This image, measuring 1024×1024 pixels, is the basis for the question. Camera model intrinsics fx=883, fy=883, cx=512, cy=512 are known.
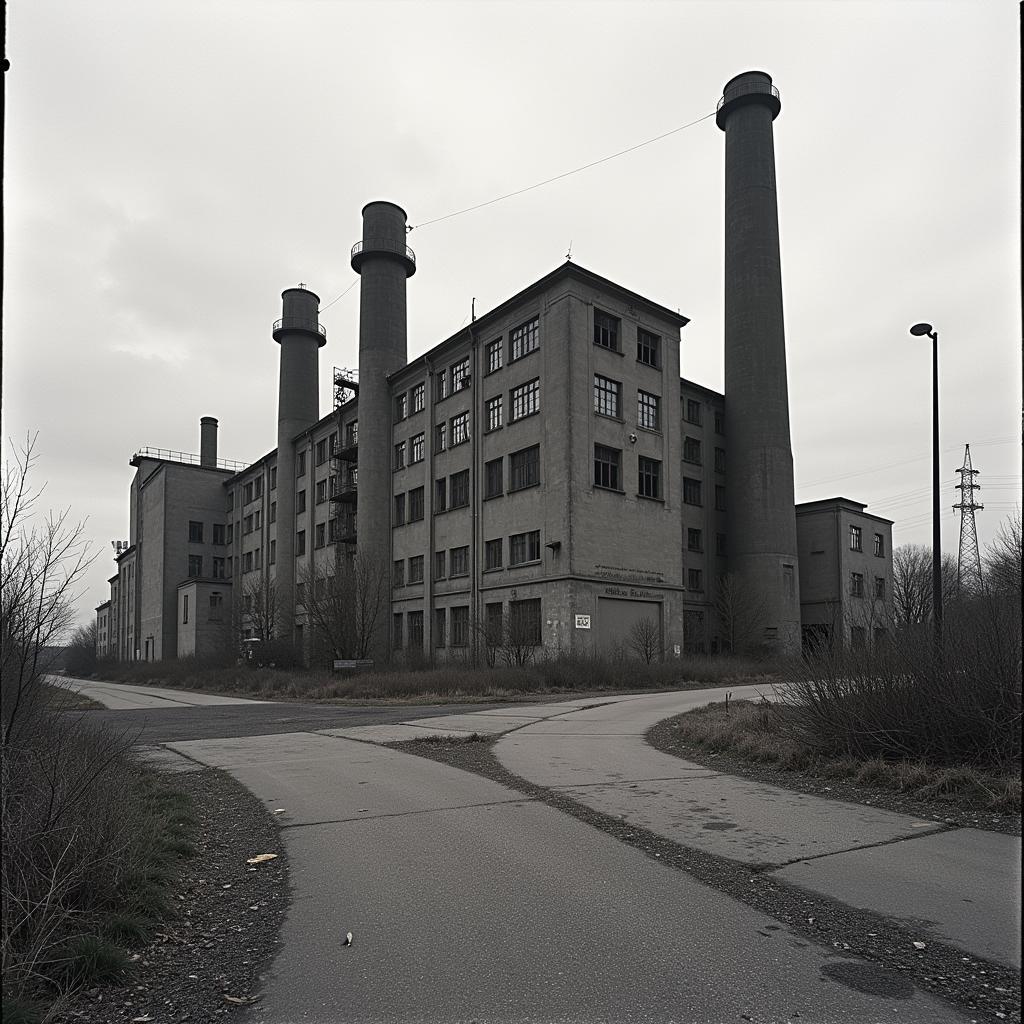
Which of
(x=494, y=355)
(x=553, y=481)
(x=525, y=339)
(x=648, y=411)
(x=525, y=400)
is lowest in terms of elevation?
(x=553, y=481)

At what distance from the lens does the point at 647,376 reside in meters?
46.0

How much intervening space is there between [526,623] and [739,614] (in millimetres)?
16663

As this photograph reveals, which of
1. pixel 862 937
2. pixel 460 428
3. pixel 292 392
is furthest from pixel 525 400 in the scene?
pixel 862 937

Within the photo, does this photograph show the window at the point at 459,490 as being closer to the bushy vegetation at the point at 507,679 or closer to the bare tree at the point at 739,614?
the bushy vegetation at the point at 507,679

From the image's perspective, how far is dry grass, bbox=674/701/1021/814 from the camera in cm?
888

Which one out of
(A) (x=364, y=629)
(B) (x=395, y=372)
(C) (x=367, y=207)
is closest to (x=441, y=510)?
(A) (x=364, y=629)

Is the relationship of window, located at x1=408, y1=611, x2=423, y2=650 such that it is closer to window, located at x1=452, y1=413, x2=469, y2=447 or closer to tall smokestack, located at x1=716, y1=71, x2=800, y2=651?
window, located at x1=452, y1=413, x2=469, y2=447

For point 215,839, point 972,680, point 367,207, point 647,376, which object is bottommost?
point 215,839

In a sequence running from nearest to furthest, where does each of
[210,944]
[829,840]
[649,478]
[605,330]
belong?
[210,944], [829,840], [605,330], [649,478]

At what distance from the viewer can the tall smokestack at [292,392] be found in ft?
226

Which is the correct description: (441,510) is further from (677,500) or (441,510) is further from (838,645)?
(838,645)

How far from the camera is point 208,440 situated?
9512cm

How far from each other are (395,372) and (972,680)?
49027 mm

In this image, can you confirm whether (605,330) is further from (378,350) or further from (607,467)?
(378,350)
